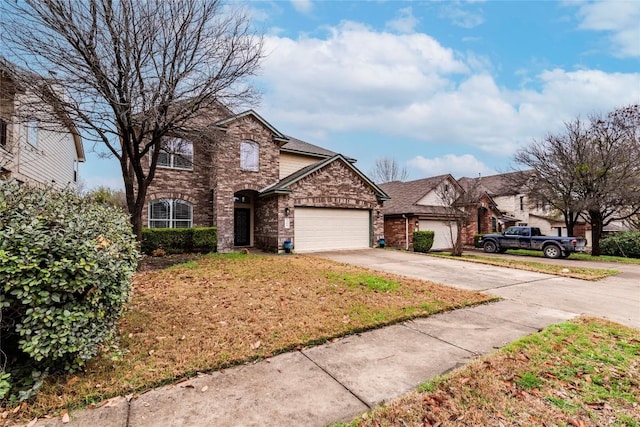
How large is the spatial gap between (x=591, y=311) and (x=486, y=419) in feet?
16.7

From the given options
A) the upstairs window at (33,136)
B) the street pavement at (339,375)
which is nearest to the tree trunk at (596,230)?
the street pavement at (339,375)

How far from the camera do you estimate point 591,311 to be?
581 cm

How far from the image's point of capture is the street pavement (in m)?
2.52

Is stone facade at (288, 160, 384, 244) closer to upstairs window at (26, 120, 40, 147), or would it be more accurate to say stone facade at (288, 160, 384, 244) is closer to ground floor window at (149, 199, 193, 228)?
ground floor window at (149, 199, 193, 228)

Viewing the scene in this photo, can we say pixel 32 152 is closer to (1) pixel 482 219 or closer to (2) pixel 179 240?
(2) pixel 179 240

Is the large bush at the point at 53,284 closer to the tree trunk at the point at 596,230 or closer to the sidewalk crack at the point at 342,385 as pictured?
the sidewalk crack at the point at 342,385

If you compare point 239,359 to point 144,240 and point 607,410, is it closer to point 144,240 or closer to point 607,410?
point 607,410

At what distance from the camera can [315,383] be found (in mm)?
3039

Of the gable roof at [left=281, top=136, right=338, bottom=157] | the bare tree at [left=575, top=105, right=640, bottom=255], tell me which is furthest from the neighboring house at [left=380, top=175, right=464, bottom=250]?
the bare tree at [left=575, top=105, right=640, bottom=255]

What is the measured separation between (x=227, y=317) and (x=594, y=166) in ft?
67.3

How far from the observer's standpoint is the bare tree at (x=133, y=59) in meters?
7.39

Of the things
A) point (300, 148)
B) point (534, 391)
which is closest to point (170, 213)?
point (300, 148)

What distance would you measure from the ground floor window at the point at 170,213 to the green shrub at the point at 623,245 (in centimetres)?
2474

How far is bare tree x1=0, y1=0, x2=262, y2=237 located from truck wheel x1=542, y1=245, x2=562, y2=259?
17.3 metres
